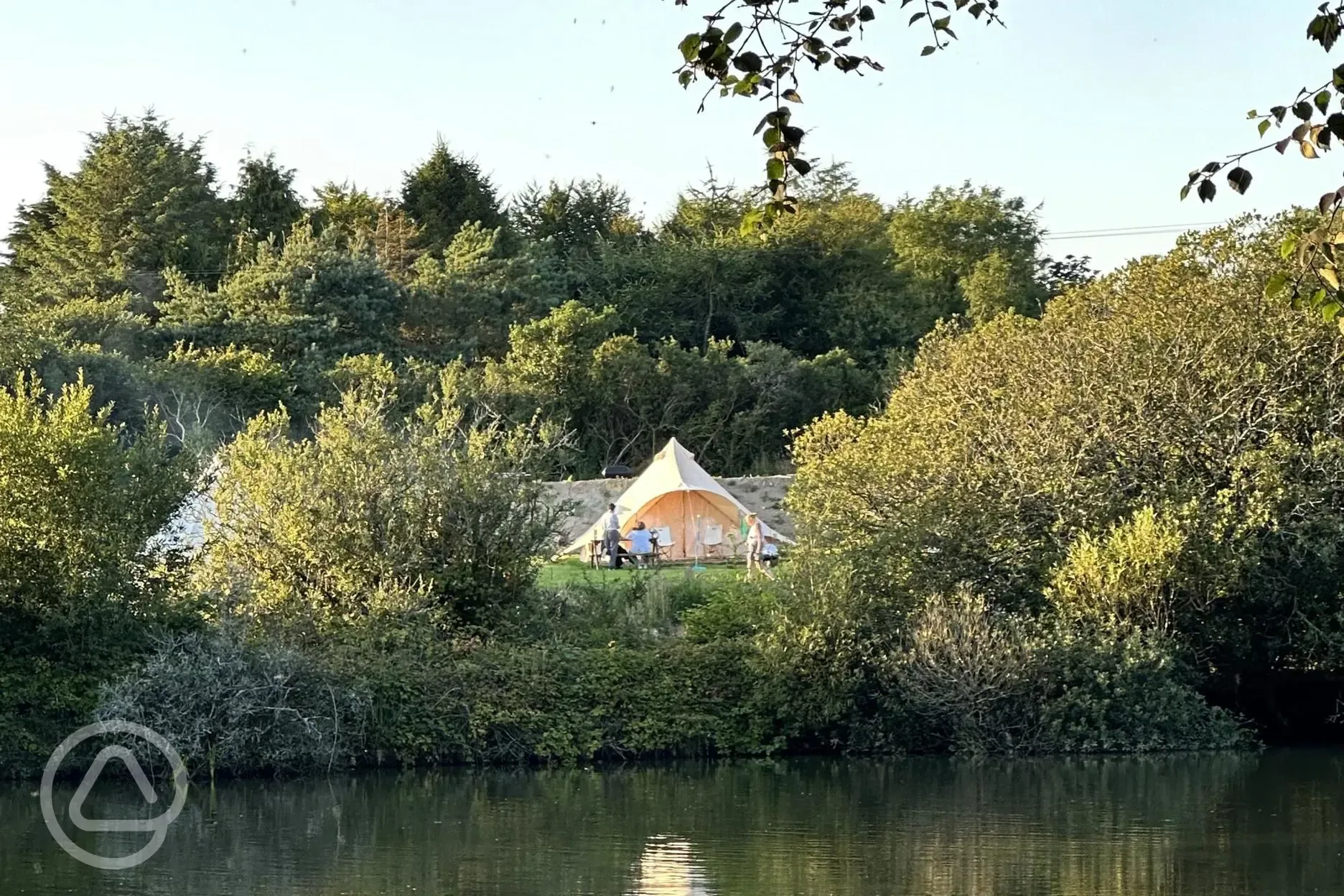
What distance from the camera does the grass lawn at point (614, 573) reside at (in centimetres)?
2519

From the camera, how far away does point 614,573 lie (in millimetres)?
28391

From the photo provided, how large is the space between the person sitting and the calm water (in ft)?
34.0

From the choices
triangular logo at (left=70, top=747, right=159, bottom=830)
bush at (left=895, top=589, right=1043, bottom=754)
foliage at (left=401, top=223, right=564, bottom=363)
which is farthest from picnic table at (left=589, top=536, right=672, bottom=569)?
foliage at (left=401, top=223, right=564, bottom=363)

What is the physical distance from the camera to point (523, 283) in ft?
169

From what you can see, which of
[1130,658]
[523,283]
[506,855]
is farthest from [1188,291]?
[523,283]

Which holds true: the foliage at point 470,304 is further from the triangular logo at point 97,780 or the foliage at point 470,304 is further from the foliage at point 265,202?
the triangular logo at point 97,780

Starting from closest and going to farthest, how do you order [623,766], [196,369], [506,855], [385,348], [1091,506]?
[506,855]
[623,766]
[1091,506]
[196,369]
[385,348]

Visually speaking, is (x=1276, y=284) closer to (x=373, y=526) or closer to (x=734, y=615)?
(x=373, y=526)

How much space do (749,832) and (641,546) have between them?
15.7 metres

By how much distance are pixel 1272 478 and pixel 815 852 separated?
30.8 ft

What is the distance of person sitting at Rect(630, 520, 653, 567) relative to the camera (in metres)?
31.1

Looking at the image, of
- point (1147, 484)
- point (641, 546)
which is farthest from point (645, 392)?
point (1147, 484)

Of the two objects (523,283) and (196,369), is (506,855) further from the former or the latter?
(523,283)

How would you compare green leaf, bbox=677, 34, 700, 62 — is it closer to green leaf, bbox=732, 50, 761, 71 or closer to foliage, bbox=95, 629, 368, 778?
green leaf, bbox=732, 50, 761, 71
